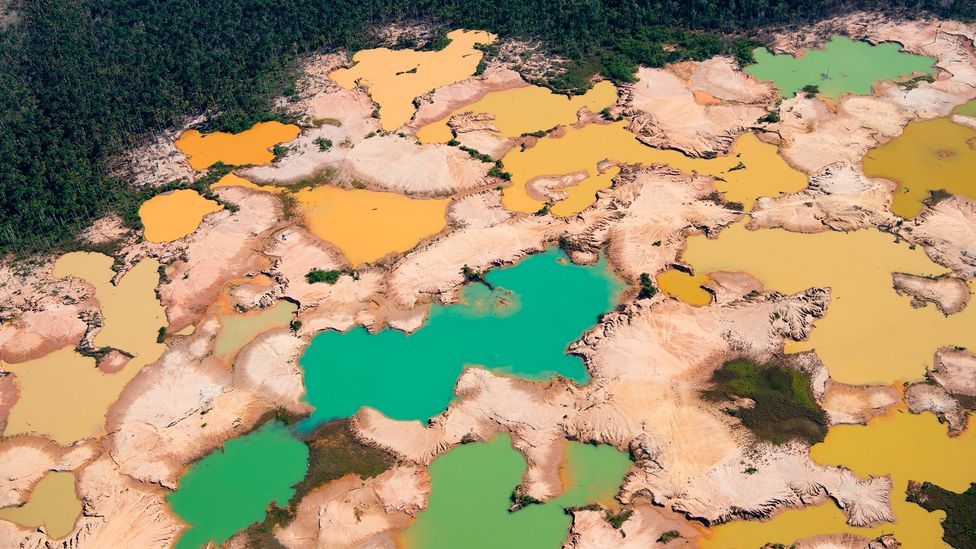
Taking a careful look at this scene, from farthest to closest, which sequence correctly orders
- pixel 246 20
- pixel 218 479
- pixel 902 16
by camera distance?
pixel 246 20, pixel 902 16, pixel 218 479

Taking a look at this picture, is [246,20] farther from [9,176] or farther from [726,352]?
[726,352]

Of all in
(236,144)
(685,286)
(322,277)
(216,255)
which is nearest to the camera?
(685,286)

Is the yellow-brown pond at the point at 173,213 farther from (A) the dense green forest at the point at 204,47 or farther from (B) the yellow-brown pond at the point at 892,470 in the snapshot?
(B) the yellow-brown pond at the point at 892,470

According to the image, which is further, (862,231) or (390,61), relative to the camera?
(390,61)

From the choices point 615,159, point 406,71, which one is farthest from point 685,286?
point 406,71

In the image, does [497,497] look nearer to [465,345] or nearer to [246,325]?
[465,345]

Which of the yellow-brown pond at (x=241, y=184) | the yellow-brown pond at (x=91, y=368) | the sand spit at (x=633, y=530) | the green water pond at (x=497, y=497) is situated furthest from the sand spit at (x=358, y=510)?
the yellow-brown pond at (x=241, y=184)

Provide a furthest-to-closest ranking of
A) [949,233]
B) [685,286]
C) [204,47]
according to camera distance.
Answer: [204,47] < [949,233] < [685,286]

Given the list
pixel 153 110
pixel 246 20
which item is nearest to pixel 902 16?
pixel 246 20
